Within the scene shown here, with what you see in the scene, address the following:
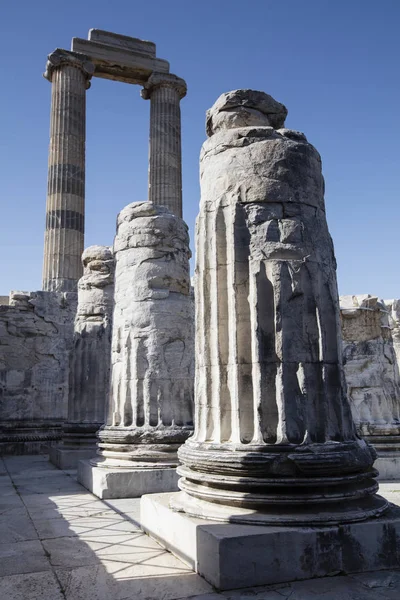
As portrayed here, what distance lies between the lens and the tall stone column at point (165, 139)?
72.5 feet

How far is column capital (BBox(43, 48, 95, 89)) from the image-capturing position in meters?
21.1

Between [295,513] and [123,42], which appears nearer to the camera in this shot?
[295,513]

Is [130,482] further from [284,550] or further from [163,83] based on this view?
[163,83]

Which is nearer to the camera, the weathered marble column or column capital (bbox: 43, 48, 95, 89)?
the weathered marble column

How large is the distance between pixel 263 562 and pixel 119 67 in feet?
76.3

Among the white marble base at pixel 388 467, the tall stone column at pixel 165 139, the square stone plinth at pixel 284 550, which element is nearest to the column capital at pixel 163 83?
the tall stone column at pixel 165 139

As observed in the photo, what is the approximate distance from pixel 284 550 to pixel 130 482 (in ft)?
11.4

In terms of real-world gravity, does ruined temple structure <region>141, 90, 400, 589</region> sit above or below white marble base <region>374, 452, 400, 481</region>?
above

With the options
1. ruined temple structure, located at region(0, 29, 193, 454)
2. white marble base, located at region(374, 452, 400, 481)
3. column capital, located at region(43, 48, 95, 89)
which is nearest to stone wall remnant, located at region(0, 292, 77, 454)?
ruined temple structure, located at region(0, 29, 193, 454)

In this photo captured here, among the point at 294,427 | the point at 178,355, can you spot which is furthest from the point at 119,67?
the point at 294,427

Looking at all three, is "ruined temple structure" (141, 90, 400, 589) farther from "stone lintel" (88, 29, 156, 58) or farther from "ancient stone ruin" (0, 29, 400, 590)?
"stone lintel" (88, 29, 156, 58)

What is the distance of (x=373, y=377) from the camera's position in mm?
8453

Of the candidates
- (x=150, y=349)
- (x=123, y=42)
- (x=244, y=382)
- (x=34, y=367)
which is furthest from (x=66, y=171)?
(x=244, y=382)

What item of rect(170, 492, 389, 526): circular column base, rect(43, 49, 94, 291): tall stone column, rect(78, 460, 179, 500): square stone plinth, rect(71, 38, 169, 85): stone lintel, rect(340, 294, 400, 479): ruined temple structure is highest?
rect(71, 38, 169, 85): stone lintel
